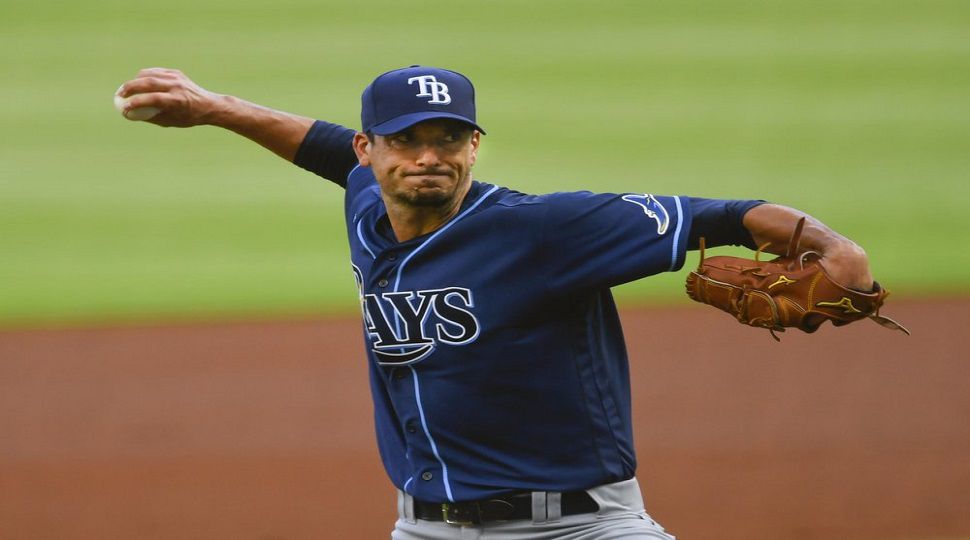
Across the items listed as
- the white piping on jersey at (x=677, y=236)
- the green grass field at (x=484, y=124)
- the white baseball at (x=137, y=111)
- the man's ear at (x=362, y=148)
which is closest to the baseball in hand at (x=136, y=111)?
the white baseball at (x=137, y=111)

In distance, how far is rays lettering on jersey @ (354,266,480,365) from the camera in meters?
2.52

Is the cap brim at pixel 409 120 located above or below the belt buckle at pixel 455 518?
above

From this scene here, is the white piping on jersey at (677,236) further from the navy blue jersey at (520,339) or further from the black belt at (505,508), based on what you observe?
the black belt at (505,508)

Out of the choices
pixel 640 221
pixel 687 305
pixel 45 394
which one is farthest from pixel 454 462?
pixel 687 305

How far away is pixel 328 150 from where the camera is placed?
3090 millimetres

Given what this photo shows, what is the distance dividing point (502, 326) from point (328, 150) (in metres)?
0.85

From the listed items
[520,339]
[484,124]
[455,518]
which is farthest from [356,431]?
[520,339]

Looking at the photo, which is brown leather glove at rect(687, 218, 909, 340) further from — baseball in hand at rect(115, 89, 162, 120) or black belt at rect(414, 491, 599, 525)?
baseball in hand at rect(115, 89, 162, 120)

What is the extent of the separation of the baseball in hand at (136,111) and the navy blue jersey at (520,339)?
2.57 ft

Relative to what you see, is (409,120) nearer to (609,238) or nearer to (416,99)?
(416,99)

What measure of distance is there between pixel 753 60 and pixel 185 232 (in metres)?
3.94

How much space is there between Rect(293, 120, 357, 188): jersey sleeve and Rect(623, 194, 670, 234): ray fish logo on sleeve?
90 centimetres

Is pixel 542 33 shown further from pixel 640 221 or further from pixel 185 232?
pixel 640 221

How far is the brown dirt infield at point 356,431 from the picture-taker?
5.16 m
